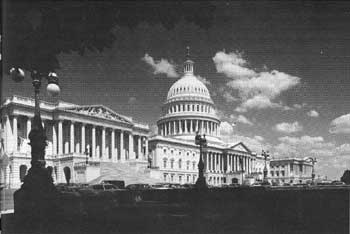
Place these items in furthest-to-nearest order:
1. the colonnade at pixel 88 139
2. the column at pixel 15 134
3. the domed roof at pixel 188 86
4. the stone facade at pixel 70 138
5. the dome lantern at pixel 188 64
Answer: the colonnade at pixel 88 139 < the column at pixel 15 134 < the stone facade at pixel 70 138 < the domed roof at pixel 188 86 < the dome lantern at pixel 188 64

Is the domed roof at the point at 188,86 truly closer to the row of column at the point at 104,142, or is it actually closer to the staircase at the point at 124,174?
the staircase at the point at 124,174

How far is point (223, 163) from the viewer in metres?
31.8

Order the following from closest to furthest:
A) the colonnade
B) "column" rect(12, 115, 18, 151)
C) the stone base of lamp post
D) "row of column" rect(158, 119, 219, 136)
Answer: the stone base of lamp post < "column" rect(12, 115, 18, 151) < the colonnade < "row of column" rect(158, 119, 219, 136)

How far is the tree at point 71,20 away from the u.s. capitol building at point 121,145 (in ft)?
48.7

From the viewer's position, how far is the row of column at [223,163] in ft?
99.0

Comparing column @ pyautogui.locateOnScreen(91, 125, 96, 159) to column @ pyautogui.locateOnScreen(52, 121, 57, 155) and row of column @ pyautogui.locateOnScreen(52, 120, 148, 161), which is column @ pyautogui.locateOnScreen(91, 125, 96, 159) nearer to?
row of column @ pyautogui.locateOnScreen(52, 120, 148, 161)

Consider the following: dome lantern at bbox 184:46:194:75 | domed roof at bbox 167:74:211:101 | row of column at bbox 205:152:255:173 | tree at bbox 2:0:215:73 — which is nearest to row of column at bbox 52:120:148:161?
row of column at bbox 205:152:255:173

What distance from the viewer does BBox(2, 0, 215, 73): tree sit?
24.3ft

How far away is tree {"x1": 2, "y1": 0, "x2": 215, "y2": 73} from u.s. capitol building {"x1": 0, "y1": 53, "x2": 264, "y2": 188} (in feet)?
48.7

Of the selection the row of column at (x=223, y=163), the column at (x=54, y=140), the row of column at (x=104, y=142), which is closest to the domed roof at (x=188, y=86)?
the row of column at (x=223, y=163)

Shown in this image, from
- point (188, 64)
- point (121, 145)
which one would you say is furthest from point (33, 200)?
point (121, 145)

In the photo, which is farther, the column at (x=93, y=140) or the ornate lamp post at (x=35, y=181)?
the column at (x=93, y=140)

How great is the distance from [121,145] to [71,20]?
3170 centimetres

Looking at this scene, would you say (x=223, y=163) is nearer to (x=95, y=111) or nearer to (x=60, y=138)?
(x=95, y=111)
